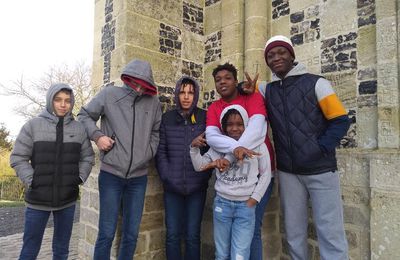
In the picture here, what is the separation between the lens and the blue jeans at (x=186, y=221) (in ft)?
9.59

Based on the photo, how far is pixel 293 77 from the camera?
2.61 meters

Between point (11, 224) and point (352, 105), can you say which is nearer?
point (352, 105)

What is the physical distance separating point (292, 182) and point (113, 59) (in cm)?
267

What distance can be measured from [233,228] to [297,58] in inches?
92.6

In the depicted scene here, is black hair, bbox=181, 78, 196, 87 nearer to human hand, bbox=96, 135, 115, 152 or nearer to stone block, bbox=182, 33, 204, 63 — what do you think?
human hand, bbox=96, 135, 115, 152

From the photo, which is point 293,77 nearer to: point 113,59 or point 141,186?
point 141,186

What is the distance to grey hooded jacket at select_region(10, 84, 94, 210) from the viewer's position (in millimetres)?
2541

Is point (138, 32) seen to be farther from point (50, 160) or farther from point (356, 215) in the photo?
point (356, 215)

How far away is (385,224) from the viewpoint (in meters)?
2.73

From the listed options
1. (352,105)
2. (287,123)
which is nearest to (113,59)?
(287,123)

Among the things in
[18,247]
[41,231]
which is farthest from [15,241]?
[41,231]

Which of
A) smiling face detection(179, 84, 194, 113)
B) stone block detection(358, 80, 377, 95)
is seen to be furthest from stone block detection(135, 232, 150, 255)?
stone block detection(358, 80, 377, 95)

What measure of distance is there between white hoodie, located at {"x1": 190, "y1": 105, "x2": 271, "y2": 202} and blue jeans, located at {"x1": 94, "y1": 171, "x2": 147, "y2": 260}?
2.75ft

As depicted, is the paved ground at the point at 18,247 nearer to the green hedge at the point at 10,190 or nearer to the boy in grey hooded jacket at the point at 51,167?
the boy in grey hooded jacket at the point at 51,167
